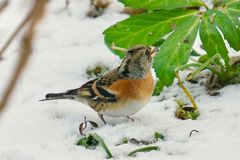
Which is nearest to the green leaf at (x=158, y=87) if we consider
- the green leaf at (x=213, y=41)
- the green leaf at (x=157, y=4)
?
the green leaf at (x=213, y=41)

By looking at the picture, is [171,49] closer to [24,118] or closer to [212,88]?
[212,88]

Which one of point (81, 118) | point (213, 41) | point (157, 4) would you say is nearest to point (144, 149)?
point (81, 118)

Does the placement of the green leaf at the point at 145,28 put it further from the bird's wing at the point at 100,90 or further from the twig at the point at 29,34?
the twig at the point at 29,34

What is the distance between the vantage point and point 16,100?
12.5ft

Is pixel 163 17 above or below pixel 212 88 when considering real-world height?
above

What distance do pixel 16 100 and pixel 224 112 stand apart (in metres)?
1.48

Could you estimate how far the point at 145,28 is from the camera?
351 centimetres

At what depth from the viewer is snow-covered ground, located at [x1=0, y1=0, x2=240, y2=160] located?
2.89 meters

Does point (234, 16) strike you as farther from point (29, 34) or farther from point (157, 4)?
point (29, 34)

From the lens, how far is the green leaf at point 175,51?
128 inches

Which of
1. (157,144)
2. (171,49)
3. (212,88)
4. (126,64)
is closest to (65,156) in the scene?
(157,144)

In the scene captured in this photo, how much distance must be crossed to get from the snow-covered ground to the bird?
12 centimetres

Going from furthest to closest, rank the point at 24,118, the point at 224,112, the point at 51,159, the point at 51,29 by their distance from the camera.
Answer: the point at 51,29, the point at 24,118, the point at 224,112, the point at 51,159

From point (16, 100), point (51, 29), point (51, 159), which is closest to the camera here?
point (51, 159)
